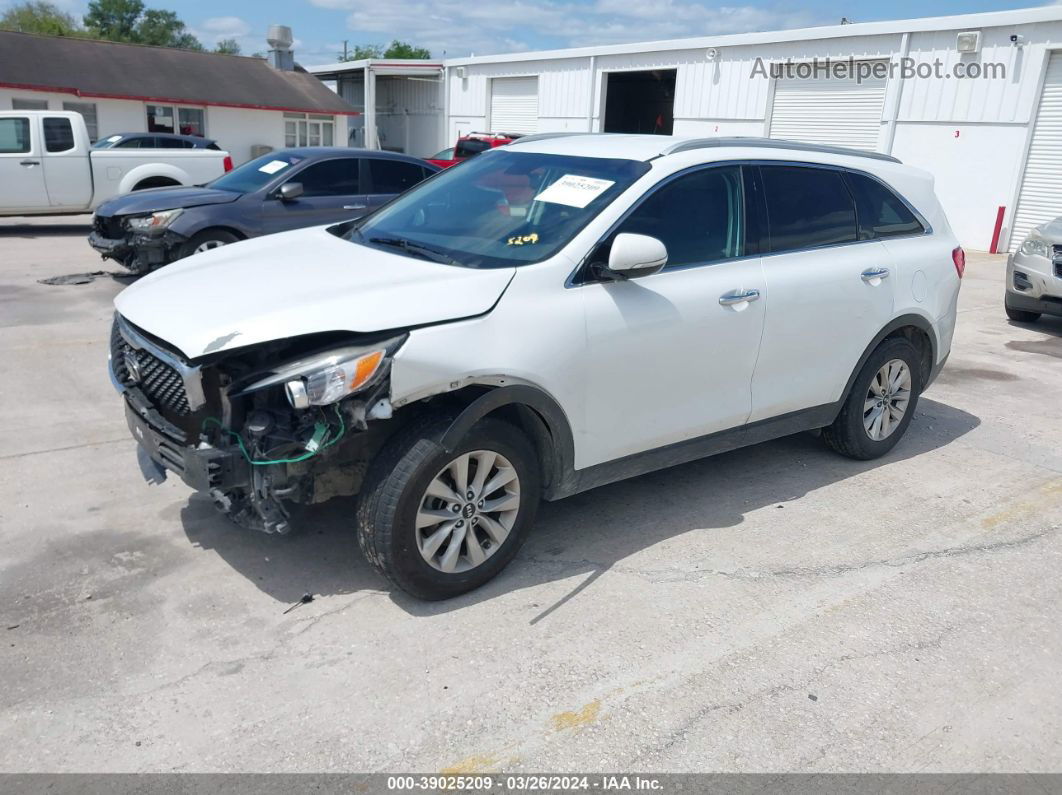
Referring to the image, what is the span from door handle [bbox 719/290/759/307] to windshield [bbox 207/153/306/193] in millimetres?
6985

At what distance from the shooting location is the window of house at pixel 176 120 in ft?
92.3

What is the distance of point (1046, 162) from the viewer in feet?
54.2

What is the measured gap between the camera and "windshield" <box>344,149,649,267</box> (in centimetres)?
406

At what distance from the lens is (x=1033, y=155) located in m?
16.7

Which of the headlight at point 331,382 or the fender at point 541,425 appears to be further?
the fender at point 541,425

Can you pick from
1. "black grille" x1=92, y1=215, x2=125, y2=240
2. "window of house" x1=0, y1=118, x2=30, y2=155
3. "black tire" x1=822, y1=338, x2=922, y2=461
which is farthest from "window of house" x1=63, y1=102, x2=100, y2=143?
"black tire" x1=822, y1=338, x2=922, y2=461

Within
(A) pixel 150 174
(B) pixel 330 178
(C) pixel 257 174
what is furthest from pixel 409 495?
(A) pixel 150 174

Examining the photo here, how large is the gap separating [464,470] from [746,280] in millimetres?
1864

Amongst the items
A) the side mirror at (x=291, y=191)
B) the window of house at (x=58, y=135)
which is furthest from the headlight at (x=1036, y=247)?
the window of house at (x=58, y=135)

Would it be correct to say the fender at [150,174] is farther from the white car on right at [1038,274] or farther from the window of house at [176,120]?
the window of house at [176,120]

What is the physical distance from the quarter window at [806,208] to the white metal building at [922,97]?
14.0 meters

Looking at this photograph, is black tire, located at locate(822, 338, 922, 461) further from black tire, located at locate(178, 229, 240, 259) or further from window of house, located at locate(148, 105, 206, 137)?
window of house, located at locate(148, 105, 206, 137)

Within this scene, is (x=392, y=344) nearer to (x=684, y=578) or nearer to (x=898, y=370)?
(x=684, y=578)

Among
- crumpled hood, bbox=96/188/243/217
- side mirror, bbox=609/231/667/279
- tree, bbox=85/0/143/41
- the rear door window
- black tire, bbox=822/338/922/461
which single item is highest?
tree, bbox=85/0/143/41
